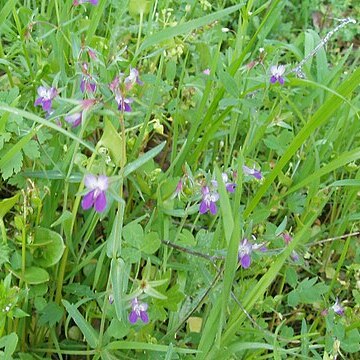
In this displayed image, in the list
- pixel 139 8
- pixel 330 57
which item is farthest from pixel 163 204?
pixel 330 57

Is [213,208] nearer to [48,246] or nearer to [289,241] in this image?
[289,241]

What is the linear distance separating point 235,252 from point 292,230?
0.78 metres

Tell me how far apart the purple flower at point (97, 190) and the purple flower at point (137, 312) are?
240mm

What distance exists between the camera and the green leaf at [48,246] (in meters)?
1.44

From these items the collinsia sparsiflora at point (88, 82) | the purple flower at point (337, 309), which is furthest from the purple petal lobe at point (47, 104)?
the purple flower at point (337, 309)

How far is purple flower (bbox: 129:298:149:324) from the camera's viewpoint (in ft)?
4.17

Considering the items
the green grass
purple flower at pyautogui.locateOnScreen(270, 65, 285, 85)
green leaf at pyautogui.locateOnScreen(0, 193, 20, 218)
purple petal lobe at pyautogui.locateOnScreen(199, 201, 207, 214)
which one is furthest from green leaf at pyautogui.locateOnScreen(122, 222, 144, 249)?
purple flower at pyautogui.locateOnScreen(270, 65, 285, 85)

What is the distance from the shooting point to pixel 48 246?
1.46m

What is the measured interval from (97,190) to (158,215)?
0.45 m

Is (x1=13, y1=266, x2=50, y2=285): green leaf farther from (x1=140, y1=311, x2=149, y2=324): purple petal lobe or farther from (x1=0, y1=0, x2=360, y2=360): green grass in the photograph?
Result: (x1=140, y1=311, x2=149, y2=324): purple petal lobe

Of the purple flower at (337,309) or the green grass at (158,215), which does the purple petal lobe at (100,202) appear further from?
the purple flower at (337,309)

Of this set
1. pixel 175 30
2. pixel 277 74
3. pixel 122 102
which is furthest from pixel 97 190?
pixel 277 74

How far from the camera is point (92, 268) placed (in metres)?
1.61

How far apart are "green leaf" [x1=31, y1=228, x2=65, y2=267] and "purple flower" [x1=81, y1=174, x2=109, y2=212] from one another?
35 cm
